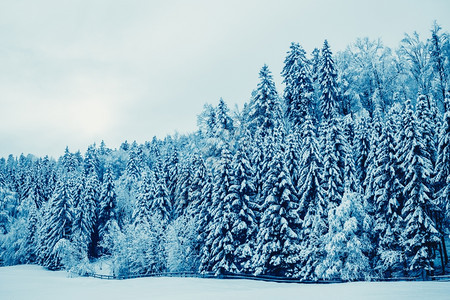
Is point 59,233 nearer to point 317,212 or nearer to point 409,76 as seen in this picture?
point 317,212

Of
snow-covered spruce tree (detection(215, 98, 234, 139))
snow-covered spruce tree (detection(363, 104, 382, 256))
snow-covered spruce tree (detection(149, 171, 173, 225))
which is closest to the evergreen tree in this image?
snow-covered spruce tree (detection(149, 171, 173, 225))

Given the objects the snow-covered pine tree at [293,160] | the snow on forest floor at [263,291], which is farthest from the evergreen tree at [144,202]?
the snow-covered pine tree at [293,160]

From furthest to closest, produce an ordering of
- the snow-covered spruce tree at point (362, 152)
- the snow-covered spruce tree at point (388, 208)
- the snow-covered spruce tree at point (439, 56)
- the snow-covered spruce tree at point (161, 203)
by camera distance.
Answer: the snow-covered spruce tree at point (161, 203), the snow-covered spruce tree at point (439, 56), the snow-covered spruce tree at point (362, 152), the snow-covered spruce tree at point (388, 208)

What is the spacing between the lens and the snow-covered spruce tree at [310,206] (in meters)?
31.2

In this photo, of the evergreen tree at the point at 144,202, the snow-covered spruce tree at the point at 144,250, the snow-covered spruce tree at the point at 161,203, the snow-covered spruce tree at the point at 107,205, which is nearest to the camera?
the snow-covered spruce tree at the point at 144,250

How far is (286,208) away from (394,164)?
35.9 ft

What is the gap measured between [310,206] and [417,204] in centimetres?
944

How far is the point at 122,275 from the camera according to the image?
5012 centimetres

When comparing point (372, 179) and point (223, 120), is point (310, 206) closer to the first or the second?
point (372, 179)

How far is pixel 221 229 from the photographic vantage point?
118ft

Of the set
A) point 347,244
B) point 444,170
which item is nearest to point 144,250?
point 347,244

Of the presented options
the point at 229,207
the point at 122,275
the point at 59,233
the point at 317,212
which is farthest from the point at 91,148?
the point at 317,212

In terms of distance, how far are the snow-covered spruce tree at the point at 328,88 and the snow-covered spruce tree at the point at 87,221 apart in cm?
4527

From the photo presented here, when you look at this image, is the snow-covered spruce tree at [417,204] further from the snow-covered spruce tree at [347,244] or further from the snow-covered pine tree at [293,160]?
the snow-covered pine tree at [293,160]
